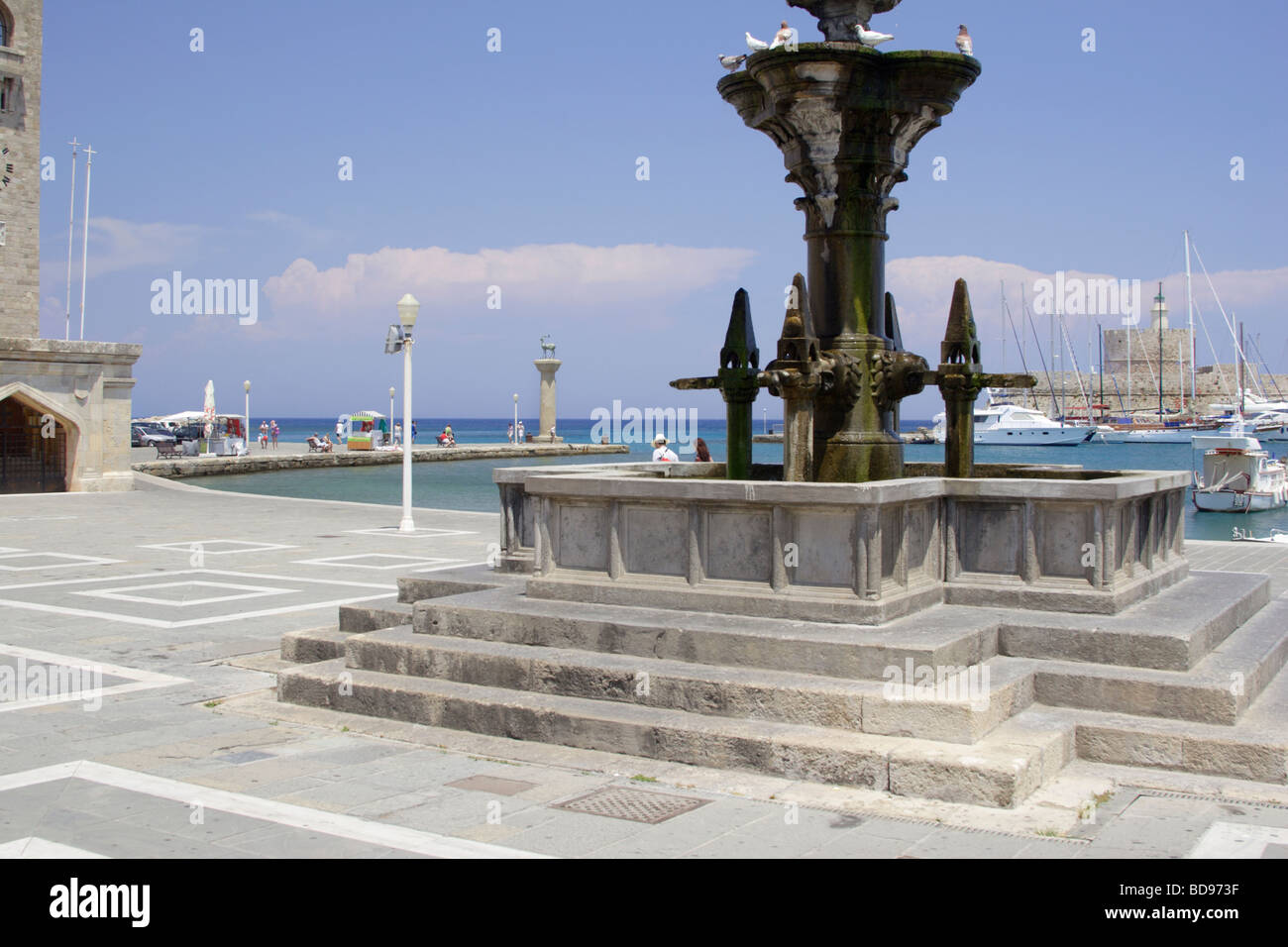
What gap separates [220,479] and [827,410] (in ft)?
156

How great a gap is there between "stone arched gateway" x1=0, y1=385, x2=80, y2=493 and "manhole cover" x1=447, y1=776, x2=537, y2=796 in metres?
27.7

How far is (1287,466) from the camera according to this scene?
44188 mm

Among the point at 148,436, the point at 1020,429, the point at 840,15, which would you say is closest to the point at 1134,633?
the point at 840,15

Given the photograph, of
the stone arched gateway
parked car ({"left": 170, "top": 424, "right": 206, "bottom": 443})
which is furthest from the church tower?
parked car ({"left": 170, "top": 424, "right": 206, "bottom": 443})

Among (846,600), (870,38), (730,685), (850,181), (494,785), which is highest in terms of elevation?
(870,38)

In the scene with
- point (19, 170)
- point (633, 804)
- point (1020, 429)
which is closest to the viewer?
point (633, 804)

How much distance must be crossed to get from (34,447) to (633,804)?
29335mm

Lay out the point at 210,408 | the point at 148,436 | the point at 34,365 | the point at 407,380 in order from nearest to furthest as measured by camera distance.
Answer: the point at 407,380 → the point at 34,365 → the point at 210,408 → the point at 148,436

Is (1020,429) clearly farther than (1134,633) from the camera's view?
Yes

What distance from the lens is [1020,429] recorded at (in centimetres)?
9444

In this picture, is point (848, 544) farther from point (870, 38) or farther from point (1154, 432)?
point (1154, 432)

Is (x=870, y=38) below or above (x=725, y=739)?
above
